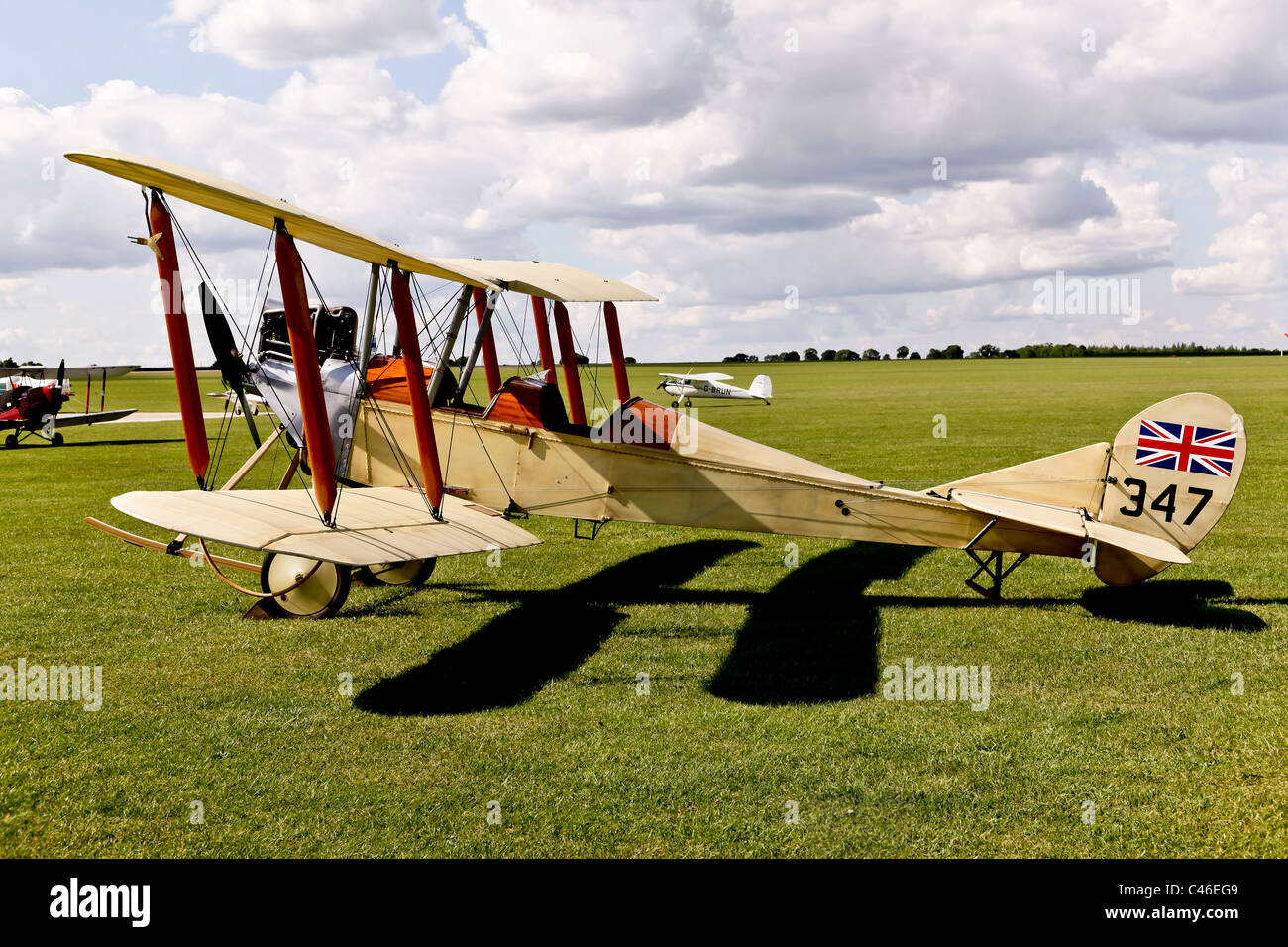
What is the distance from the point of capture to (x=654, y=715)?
573 centimetres

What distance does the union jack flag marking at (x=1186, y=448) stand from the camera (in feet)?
23.6

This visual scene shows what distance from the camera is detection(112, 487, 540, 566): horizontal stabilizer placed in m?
5.59

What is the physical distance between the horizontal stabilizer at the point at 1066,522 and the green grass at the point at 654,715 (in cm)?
74

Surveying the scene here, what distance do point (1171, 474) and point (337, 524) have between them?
20.9ft

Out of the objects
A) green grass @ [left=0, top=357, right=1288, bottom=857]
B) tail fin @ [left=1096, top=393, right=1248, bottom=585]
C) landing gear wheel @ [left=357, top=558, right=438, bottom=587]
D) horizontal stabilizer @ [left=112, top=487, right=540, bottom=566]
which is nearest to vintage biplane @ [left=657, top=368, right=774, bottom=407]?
green grass @ [left=0, top=357, right=1288, bottom=857]

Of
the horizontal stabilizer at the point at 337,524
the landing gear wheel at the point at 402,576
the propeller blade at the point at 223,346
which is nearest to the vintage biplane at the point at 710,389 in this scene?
the landing gear wheel at the point at 402,576

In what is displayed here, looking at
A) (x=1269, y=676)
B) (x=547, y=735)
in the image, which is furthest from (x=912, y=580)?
(x=547, y=735)

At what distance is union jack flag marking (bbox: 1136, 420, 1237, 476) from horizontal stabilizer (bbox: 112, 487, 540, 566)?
4.94 m

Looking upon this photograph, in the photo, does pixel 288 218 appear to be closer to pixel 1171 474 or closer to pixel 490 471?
pixel 490 471

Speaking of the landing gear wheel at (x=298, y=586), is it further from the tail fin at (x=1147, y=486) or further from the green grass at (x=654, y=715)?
the tail fin at (x=1147, y=486)

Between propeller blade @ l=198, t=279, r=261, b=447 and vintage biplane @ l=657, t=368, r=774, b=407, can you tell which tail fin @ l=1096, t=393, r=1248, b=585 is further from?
vintage biplane @ l=657, t=368, r=774, b=407

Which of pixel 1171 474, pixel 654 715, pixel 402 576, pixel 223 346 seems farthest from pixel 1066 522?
pixel 223 346
